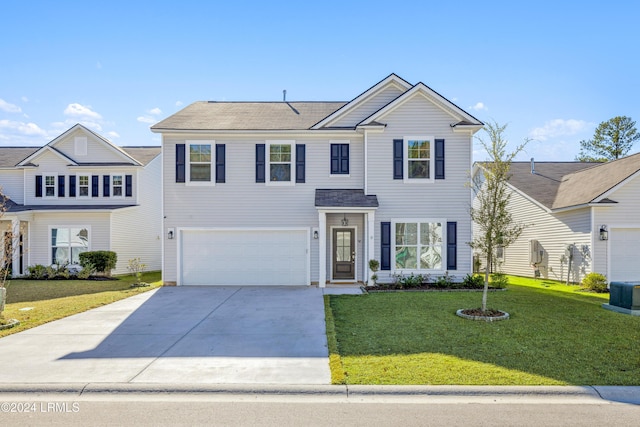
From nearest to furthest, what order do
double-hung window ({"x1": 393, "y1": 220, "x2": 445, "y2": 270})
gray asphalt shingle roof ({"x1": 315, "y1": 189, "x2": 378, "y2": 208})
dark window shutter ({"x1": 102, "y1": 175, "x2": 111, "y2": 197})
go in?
gray asphalt shingle roof ({"x1": 315, "y1": 189, "x2": 378, "y2": 208})
double-hung window ({"x1": 393, "y1": 220, "x2": 445, "y2": 270})
dark window shutter ({"x1": 102, "y1": 175, "x2": 111, "y2": 197})

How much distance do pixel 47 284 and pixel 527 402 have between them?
17.4 metres

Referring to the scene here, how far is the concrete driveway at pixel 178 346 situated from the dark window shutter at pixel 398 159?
5.82 m

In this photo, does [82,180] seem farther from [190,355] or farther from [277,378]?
[277,378]

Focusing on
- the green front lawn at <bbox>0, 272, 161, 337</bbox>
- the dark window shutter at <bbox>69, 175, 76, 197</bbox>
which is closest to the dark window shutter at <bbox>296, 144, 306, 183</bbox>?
the green front lawn at <bbox>0, 272, 161, 337</bbox>

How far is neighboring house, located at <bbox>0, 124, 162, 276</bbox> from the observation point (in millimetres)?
19156

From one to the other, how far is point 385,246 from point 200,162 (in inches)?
298

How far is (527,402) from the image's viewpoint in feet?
16.6

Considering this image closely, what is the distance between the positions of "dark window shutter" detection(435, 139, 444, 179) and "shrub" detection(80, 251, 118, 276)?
14.9m

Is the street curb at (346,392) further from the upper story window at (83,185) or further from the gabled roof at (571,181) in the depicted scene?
the upper story window at (83,185)

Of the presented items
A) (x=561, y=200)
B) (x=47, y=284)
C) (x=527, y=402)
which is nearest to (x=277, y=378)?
(x=527, y=402)

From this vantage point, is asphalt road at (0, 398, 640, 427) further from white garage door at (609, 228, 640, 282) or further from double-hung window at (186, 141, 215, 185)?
white garage door at (609, 228, 640, 282)

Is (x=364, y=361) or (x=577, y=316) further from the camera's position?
(x=577, y=316)

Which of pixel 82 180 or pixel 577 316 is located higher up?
pixel 82 180

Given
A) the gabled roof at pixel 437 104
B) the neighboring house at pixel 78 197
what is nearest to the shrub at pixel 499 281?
the gabled roof at pixel 437 104
